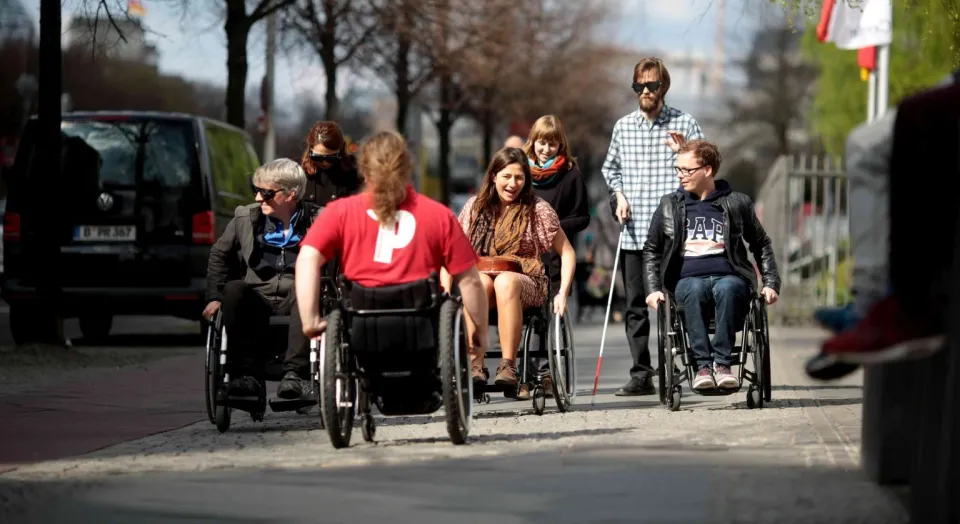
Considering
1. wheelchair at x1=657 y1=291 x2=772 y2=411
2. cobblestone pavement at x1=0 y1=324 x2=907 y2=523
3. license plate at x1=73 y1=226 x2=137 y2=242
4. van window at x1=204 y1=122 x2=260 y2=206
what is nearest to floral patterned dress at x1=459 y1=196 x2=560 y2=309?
wheelchair at x1=657 y1=291 x2=772 y2=411

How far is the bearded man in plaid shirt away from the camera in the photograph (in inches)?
426

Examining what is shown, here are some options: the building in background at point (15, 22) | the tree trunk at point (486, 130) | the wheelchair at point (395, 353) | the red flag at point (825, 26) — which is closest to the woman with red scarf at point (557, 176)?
the wheelchair at point (395, 353)

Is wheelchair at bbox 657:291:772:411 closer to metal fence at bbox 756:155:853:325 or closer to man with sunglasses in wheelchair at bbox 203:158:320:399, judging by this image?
man with sunglasses in wheelchair at bbox 203:158:320:399

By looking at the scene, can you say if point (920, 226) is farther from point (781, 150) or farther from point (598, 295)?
point (781, 150)

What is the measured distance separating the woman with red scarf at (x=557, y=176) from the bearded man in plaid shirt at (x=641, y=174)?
0.28 metres

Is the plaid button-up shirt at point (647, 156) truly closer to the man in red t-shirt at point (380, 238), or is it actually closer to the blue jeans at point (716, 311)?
the blue jeans at point (716, 311)

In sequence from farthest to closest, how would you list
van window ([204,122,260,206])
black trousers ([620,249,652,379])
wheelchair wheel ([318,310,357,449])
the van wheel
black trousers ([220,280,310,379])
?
the van wheel, van window ([204,122,260,206]), black trousers ([620,249,652,379]), black trousers ([220,280,310,379]), wheelchair wheel ([318,310,357,449])

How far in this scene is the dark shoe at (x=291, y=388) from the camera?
8.65m

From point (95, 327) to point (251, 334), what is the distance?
9496 millimetres

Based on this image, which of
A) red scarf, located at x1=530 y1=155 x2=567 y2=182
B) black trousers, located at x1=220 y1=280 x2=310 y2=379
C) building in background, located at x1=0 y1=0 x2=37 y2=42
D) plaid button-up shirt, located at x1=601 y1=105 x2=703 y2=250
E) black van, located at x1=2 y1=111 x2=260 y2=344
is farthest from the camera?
building in background, located at x1=0 y1=0 x2=37 y2=42

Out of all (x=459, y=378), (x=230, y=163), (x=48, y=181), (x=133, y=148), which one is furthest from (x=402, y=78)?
(x=459, y=378)

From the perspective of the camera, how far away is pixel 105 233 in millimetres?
15523

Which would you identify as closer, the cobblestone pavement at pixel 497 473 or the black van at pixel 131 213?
the cobblestone pavement at pixel 497 473

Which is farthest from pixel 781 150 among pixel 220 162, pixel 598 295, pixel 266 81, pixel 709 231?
pixel 709 231
